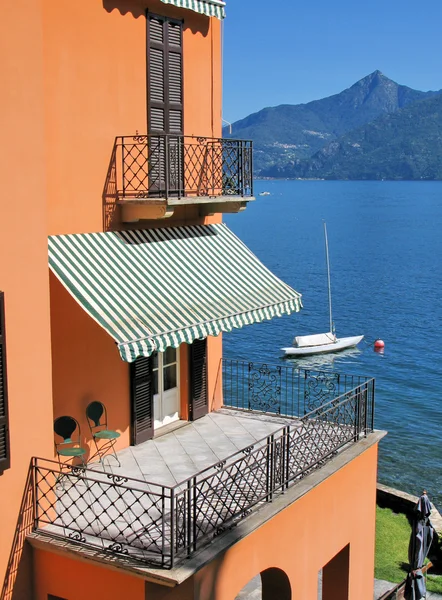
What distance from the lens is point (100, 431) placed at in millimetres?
11742

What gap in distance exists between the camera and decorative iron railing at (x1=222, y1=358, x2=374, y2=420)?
49.1 ft

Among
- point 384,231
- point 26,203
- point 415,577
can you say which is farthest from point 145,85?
point 384,231

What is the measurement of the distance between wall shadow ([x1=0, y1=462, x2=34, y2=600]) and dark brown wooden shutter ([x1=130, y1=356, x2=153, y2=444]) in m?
3.39

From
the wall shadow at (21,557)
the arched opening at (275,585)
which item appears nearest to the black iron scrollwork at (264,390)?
the arched opening at (275,585)

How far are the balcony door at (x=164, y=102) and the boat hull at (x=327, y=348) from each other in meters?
34.1

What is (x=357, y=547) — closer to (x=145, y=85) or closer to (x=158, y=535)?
(x=158, y=535)

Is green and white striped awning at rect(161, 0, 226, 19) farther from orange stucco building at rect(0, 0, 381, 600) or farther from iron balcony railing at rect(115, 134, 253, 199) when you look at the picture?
iron balcony railing at rect(115, 134, 253, 199)

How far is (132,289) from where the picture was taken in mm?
11211

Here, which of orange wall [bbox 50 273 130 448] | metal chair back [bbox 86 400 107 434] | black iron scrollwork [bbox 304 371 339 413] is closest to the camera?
orange wall [bbox 50 273 130 448]

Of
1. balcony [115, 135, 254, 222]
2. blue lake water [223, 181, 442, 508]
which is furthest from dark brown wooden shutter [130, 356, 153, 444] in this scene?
blue lake water [223, 181, 442, 508]

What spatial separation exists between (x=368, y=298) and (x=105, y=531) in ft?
189

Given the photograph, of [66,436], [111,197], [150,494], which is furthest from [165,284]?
[150,494]

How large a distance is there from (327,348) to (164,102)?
36.2 meters

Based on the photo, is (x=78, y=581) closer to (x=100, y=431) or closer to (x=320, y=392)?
(x=100, y=431)
